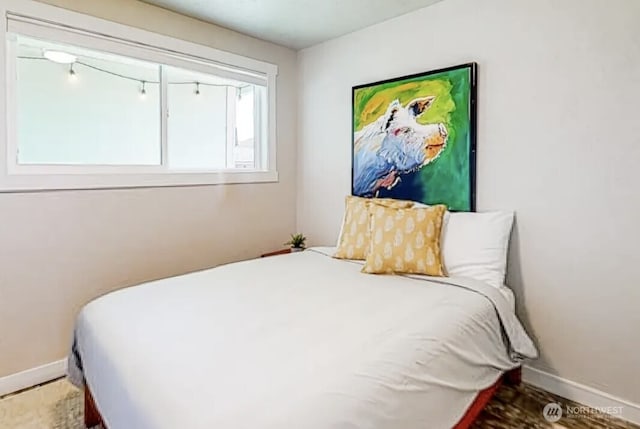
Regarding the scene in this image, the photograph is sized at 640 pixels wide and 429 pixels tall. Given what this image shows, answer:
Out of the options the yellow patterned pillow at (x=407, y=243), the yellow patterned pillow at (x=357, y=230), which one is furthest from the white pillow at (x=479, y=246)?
the yellow patterned pillow at (x=357, y=230)

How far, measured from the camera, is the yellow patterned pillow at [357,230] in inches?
98.5

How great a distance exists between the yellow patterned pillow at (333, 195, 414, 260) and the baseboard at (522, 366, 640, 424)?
3.88 ft

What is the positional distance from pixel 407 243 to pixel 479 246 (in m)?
0.40

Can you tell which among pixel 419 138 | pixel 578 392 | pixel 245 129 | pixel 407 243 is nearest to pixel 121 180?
pixel 245 129

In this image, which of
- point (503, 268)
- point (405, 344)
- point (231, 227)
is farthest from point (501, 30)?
point (231, 227)

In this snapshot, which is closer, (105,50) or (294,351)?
(294,351)

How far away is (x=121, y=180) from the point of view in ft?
8.38

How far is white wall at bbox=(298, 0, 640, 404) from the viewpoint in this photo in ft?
6.25

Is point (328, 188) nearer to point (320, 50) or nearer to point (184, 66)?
point (320, 50)

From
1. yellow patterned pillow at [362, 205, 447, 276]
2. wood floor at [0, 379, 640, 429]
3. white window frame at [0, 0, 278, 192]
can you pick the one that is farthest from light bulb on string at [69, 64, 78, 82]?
yellow patterned pillow at [362, 205, 447, 276]

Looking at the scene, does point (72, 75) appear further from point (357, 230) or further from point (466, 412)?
point (466, 412)

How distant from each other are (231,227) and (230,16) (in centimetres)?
157

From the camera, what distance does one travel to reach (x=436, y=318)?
1.58m

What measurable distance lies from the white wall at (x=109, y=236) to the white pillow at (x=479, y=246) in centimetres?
170
